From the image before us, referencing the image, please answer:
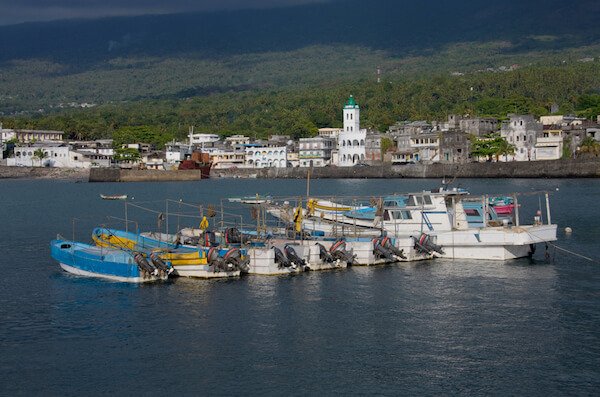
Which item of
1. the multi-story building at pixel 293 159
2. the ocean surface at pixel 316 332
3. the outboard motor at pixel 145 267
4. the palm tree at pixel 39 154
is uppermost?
the palm tree at pixel 39 154

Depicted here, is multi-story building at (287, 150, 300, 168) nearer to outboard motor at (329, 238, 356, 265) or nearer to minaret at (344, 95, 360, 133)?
minaret at (344, 95, 360, 133)

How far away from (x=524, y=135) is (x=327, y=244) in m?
74.5

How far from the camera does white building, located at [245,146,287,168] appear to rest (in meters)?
122

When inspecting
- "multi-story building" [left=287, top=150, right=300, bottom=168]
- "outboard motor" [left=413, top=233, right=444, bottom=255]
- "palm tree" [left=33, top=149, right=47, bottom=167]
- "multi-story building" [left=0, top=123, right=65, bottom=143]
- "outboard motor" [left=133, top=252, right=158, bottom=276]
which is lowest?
"outboard motor" [left=133, top=252, right=158, bottom=276]

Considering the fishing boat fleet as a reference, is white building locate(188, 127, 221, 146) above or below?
above

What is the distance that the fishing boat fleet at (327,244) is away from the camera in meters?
29.3

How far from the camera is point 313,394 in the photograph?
1808cm

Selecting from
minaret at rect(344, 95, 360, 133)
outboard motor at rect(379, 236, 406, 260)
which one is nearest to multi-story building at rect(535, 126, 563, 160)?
minaret at rect(344, 95, 360, 133)

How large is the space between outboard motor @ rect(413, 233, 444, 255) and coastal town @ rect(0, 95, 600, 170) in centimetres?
7010

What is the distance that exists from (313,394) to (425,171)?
8357 centimetres

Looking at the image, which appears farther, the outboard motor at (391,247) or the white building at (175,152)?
the white building at (175,152)

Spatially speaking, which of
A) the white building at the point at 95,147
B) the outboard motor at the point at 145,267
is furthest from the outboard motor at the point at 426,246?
the white building at the point at 95,147

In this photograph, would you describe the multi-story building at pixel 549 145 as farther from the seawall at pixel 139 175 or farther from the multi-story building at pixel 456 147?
the seawall at pixel 139 175

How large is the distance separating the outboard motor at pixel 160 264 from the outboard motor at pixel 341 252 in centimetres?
601
